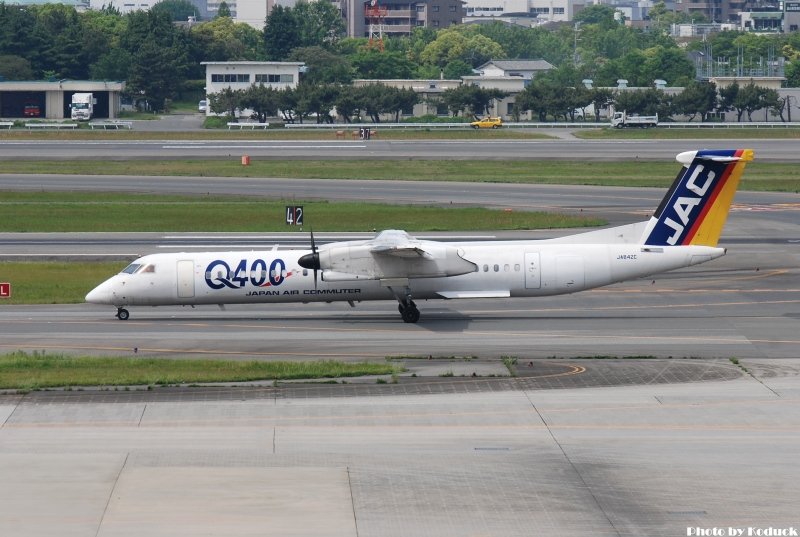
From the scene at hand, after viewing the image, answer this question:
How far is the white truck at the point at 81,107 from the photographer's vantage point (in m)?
138

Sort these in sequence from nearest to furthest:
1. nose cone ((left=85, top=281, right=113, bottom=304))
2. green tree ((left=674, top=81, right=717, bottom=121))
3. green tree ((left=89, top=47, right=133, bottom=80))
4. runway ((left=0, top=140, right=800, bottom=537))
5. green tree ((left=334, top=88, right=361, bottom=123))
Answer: runway ((left=0, top=140, right=800, bottom=537)), nose cone ((left=85, top=281, right=113, bottom=304)), green tree ((left=674, top=81, right=717, bottom=121)), green tree ((left=334, top=88, right=361, bottom=123)), green tree ((left=89, top=47, right=133, bottom=80))

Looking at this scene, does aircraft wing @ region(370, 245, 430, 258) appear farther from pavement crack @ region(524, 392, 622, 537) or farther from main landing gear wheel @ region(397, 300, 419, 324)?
pavement crack @ region(524, 392, 622, 537)

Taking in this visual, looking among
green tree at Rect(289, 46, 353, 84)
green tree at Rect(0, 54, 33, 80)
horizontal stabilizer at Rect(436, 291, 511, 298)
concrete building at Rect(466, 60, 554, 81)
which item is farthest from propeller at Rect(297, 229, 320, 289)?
concrete building at Rect(466, 60, 554, 81)

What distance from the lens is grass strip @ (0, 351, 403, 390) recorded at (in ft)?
99.8

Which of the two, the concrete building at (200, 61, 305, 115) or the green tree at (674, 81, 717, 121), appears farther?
the concrete building at (200, 61, 305, 115)

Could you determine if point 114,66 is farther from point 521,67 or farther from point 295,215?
point 295,215

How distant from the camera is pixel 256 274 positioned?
130 feet

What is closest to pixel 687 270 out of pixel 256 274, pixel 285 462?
pixel 256 274

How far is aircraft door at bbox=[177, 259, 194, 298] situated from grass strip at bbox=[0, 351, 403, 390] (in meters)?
6.30

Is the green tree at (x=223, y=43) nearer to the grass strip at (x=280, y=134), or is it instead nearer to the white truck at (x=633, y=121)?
the grass strip at (x=280, y=134)

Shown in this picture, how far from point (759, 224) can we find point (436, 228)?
17.2 meters

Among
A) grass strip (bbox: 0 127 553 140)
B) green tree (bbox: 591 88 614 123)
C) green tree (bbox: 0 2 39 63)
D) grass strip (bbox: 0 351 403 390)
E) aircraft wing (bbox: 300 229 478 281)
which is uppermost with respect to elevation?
green tree (bbox: 0 2 39 63)

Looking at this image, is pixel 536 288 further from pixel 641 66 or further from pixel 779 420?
pixel 641 66

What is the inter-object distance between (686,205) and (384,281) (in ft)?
34.5
